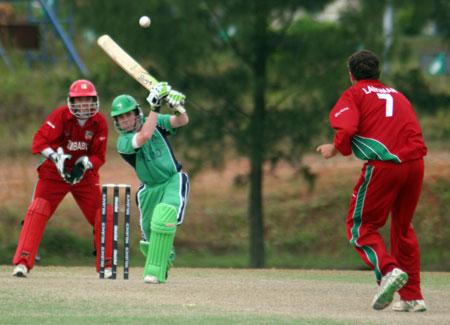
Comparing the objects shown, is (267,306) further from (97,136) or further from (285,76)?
(285,76)

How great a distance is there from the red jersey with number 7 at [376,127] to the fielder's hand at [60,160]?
2.71m

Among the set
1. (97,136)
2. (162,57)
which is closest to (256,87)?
(162,57)

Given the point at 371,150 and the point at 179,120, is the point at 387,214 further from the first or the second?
the point at 179,120

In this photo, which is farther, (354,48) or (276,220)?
(276,220)

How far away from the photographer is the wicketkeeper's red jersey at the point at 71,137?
7512mm

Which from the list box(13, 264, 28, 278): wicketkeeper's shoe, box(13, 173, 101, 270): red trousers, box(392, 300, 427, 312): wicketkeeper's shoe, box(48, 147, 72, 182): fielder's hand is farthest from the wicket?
box(392, 300, 427, 312): wicketkeeper's shoe

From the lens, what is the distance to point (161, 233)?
22.4ft

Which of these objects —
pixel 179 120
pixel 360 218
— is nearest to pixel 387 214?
pixel 360 218

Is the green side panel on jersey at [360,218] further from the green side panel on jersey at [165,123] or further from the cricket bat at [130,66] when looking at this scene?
the cricket bat at [130,66]

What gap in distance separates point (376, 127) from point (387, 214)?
569 millimetres

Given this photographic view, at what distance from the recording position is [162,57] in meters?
11.3

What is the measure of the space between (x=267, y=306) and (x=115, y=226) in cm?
192

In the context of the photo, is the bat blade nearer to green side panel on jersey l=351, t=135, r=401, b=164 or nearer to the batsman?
the batsman

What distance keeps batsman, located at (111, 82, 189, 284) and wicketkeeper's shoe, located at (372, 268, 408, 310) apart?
6.54 feet
